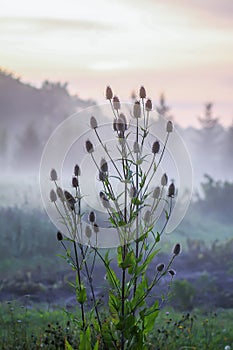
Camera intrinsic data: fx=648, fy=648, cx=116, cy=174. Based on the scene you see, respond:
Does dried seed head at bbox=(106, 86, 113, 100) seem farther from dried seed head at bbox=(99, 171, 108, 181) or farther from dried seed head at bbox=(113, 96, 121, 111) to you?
dried seed head at bbox=(99, 171, 108, 181)

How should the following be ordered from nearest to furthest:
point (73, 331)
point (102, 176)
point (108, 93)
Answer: point (102, 176)
point (108, 93)
point (73, 331)

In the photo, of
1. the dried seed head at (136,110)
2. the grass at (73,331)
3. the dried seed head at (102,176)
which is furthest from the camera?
the grass at (73,331)

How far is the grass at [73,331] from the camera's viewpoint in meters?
5.69

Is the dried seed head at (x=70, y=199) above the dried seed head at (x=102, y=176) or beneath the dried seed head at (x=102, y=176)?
beneath

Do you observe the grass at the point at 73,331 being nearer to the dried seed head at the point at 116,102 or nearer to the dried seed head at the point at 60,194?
the dried seed head at the point at 60,194

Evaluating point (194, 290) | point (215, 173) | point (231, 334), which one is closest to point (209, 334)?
point (231, 334)

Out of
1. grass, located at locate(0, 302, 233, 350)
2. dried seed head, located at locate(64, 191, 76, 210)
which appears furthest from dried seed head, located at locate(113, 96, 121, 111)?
grass, located at locate(0, 302, 233, 350)

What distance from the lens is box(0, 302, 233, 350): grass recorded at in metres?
5.69

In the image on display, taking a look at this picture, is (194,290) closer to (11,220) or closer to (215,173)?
(11,220)

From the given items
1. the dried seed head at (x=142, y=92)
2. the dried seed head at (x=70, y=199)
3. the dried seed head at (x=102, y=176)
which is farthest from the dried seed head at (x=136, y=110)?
the dried seed head at (x=70, y=199)

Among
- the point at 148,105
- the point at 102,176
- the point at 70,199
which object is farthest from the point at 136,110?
the point at 70,199

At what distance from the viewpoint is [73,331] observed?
19.8ft

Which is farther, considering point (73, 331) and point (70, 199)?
point (73, 331)

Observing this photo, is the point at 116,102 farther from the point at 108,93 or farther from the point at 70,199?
the point at 70,199
